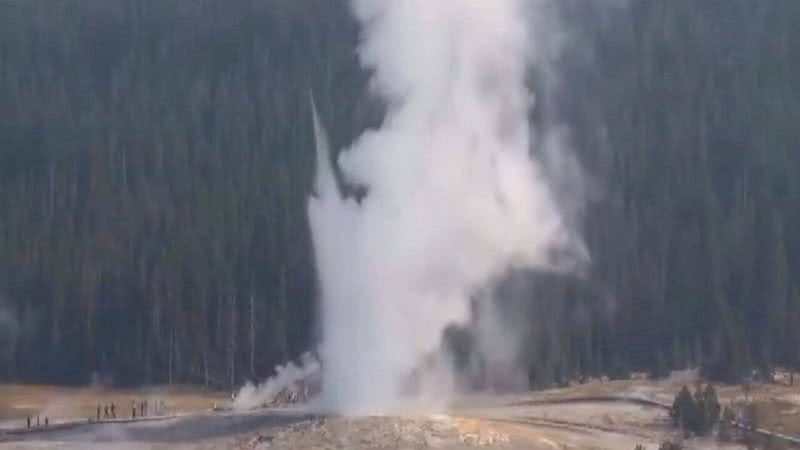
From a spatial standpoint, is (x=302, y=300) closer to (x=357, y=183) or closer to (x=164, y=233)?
(x=164, y=233)

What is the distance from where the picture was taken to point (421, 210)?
51.2m

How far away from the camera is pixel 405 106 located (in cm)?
5694

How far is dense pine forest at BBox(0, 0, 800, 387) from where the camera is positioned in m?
69.7

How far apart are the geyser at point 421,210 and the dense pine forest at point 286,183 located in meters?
4.02

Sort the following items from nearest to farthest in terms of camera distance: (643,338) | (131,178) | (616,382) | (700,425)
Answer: (700,425) < (616,382) < (643,338) < (131,178)

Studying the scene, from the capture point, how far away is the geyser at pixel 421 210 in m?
47.4

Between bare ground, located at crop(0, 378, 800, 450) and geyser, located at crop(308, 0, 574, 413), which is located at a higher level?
geyser, located at crop(308, 0, 574, 413)

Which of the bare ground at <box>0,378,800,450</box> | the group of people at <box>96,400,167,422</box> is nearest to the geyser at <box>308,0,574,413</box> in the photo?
the bare ground at <box>0,378,800,450</box>

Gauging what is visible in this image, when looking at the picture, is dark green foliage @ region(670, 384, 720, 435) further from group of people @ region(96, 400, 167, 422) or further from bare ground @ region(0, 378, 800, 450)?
group of people @ region(96, 400, 167, 422)

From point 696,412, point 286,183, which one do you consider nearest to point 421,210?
point 696,412

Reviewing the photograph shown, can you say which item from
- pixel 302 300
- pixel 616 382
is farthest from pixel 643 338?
pixel 302 300

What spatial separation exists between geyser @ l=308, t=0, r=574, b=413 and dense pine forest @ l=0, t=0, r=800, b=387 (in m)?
4.02

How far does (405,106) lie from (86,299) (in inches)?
883

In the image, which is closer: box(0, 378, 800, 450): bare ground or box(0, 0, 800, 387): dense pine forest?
box(0, 378, 800, 450): bare ground
